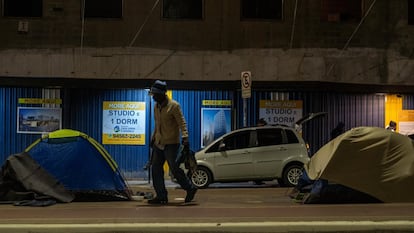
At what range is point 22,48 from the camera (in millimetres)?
17203

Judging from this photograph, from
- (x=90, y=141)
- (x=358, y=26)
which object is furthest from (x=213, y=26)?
(x=90, y=141)

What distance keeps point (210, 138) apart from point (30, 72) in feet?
19.0

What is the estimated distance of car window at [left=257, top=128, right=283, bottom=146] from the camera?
14.7m

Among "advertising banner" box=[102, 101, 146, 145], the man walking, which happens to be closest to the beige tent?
the man walking

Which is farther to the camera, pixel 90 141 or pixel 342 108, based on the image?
pixel 342 108

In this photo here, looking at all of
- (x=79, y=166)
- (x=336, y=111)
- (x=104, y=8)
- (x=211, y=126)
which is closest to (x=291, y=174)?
(x=211, y=126)

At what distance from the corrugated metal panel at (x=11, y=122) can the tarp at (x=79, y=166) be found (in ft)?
26.7

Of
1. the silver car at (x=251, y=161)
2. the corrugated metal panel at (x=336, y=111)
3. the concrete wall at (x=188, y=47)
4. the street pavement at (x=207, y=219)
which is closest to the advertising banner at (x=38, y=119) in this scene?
the concrete wall at (x=188, y=47)

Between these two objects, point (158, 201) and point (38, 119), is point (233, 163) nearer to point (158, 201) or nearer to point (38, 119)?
point (158, 201)

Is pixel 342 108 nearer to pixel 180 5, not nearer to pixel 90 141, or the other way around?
pixel 180 5

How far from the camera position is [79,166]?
362 inches

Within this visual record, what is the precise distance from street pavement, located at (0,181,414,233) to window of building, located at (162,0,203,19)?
10.2m

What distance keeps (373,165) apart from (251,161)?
19.3 ft

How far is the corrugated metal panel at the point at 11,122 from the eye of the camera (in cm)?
1698
